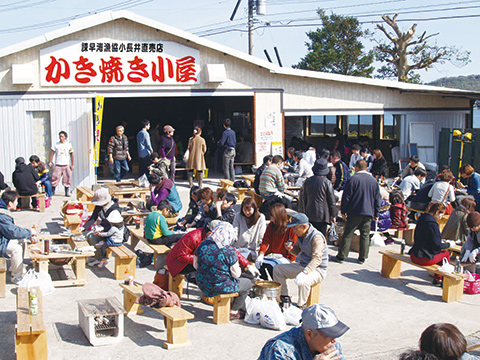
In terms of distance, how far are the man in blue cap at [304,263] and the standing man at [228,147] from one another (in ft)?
28.8

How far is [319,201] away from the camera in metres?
9.47

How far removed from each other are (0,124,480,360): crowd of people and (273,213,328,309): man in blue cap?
0.05 feet

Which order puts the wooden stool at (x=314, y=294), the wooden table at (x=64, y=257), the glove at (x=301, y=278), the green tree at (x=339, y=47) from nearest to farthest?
the glove at (x=301, y=278)
the wooden stool at (x=314, y=294)
the wooden table at (x=64, y=257)
the green tree at (x=339, y=47)

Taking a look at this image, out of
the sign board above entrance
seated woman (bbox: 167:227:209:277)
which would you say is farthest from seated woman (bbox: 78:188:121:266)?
the sign board above entrance

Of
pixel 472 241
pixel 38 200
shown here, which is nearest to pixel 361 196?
pixel 472 241

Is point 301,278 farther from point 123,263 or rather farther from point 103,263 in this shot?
point 103,263

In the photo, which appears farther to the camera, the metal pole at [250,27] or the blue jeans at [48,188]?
the metal pole at [250,27]

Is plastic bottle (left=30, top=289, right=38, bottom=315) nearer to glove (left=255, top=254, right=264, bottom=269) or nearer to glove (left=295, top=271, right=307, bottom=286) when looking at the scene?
glove (left=255, top=254, right=264, bottom=269)

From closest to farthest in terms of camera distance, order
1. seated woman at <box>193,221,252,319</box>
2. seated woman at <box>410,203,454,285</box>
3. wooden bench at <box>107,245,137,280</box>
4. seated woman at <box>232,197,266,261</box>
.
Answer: seated woman at <box>193,221,252,319</box> < seated woman at <box>232,197,266,261</box> < seated woman at <box>410,203,454,285</box> < wooden bench at <box>107,245,137,280</box>

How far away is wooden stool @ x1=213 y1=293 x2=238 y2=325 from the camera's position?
22.7ft

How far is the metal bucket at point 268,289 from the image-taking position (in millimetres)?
7141

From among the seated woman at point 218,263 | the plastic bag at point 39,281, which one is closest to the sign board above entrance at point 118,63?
the plastic bag at point 39,281

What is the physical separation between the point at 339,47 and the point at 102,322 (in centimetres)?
3274

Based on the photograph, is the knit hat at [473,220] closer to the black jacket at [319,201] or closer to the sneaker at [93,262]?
the black jacket at [319,201]
